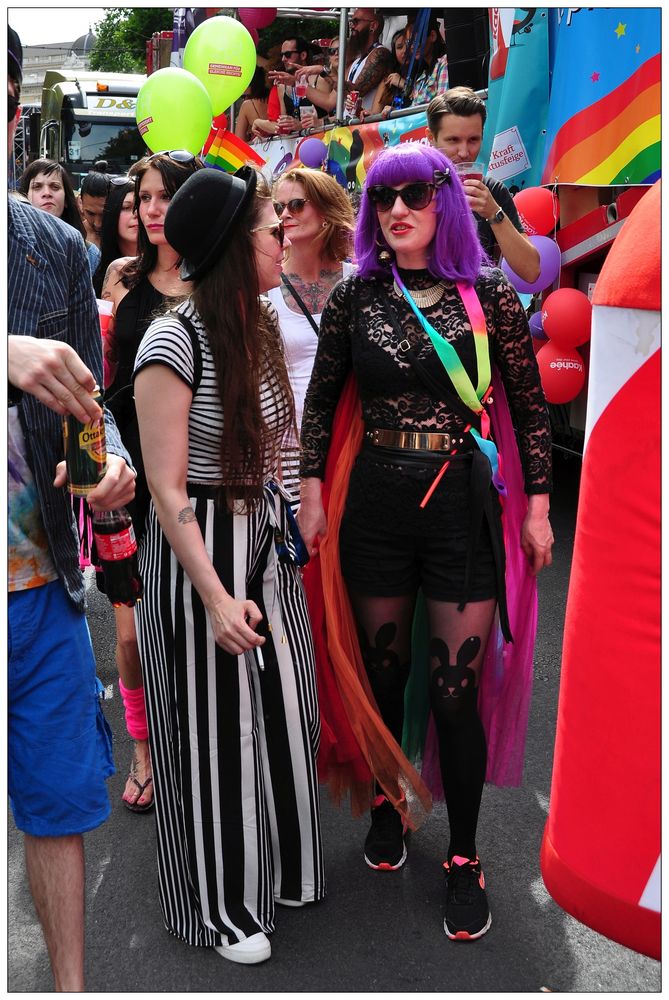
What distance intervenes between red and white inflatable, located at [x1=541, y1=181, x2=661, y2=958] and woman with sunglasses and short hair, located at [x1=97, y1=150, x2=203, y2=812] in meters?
1.85

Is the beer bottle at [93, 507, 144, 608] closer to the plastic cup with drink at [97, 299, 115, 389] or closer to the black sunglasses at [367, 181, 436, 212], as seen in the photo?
the black sunglasses at [367, 181, 436, 212]

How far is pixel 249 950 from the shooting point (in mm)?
2609

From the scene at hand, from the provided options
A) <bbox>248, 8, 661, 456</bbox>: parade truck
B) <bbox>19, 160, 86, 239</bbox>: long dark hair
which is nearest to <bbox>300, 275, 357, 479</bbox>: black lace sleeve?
<bbox>248, 8, 661, 456</bbox>: parade truck

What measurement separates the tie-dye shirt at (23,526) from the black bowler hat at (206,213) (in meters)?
0.69

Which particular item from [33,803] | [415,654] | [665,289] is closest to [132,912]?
[33,803]

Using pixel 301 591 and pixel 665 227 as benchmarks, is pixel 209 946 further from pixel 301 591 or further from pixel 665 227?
pixel 665 227

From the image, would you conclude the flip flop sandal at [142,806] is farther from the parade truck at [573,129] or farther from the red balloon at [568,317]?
the red balloon at [568,317]

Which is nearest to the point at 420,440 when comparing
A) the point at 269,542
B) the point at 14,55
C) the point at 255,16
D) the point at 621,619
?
the point at 269,542

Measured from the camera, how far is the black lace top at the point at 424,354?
8.87ft

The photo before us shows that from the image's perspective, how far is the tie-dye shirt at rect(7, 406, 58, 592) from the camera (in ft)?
6.72

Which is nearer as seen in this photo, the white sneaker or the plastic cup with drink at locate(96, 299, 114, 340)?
the white sneaker

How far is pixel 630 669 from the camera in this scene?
166 cm

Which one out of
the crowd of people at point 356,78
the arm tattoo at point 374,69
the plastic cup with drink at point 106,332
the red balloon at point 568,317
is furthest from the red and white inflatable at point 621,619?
the arm tattoo at point 374,69

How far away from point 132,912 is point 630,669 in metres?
1.84
